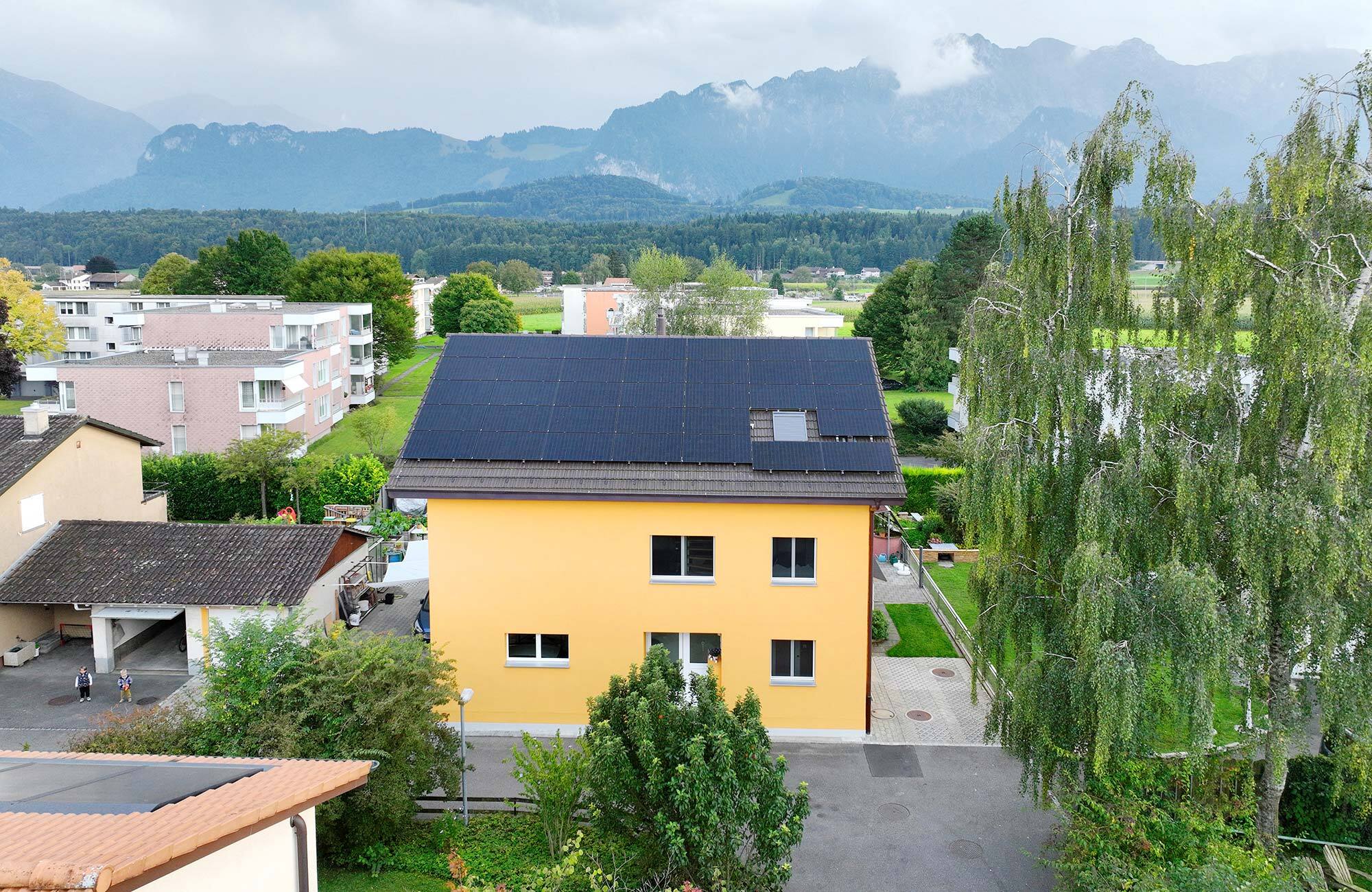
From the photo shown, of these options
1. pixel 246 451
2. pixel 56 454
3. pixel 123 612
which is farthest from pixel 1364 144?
pixel 246 451

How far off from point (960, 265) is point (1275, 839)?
198 feet

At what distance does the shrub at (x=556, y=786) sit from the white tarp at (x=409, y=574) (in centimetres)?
1541

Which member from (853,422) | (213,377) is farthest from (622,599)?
(213,377)

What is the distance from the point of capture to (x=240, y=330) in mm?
59062

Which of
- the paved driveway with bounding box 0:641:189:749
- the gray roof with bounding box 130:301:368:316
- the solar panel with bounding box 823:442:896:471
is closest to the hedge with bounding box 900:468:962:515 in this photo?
the solar panel with bounding box 823:442:896:471

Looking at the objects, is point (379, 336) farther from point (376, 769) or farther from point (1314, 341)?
point (1314, 341)

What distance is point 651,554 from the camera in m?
20.2

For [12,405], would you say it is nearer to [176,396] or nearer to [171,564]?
[176,396]

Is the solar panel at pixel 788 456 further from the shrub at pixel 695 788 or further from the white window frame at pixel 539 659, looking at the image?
the shrub at pixel 695 788

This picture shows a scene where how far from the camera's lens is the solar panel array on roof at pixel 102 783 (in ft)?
26.9

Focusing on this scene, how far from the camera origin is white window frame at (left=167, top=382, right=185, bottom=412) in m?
50.2

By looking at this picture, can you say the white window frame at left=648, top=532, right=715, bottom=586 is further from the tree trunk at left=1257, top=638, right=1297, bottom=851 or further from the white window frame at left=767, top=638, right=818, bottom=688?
the tree trunk at left=1257, top=638, right=1297, bottom=851

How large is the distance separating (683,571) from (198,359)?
137 ft

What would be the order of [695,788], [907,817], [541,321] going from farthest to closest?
[541,321] < [907,817] < [695,788]
